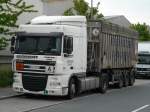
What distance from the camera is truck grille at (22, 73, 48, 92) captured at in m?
20.7

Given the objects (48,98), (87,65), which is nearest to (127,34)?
(87,65)

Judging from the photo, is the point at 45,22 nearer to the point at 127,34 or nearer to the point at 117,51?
the point at 117,51

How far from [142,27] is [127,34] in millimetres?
53827

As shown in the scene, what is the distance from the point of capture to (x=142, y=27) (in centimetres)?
8444

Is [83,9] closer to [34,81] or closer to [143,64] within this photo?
[143,64]

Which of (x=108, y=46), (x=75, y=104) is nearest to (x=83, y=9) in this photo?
(x=108, y=46)

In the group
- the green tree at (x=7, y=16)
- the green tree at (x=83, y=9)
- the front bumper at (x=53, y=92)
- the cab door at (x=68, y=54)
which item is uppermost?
the green tree at (x=83, y=9)

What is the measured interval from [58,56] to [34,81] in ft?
4.72

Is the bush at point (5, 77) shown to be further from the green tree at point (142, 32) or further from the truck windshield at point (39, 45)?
the green tree at point (142, 32)

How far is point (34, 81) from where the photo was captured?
819 inches

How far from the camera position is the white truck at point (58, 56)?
20578mm

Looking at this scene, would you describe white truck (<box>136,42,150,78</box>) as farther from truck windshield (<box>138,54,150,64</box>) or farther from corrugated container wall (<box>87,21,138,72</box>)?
A: corrugated container wall (<box>87,21,138,72</box>)

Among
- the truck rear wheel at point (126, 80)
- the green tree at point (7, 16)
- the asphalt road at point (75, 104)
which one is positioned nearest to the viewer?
the asphalt road at point (75, 104)

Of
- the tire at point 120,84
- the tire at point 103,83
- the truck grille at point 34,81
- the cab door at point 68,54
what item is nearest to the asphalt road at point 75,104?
the truck grille at point 34,81
